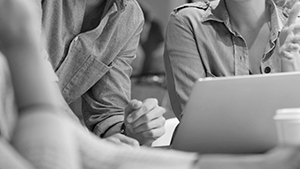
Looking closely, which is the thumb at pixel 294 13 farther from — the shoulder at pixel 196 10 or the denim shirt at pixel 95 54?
the denim shirt at pixel 95 54

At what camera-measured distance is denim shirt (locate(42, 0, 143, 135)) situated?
6.19 feet

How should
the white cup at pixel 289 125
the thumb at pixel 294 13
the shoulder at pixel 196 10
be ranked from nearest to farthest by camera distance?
the white cup at pixel 289 125 < the thumb at pixel 294 13 < the shoulder at pixel 196 10

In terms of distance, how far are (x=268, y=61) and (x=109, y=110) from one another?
619 mm

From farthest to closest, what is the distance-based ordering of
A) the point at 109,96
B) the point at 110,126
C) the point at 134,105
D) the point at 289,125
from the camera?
1. the point at 109,96
2. the point at 110,126
3. the point at 134,105
4. the point at 289,125

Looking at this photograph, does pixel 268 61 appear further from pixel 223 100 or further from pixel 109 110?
pixel 223 100

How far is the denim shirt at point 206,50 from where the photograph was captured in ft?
6.62

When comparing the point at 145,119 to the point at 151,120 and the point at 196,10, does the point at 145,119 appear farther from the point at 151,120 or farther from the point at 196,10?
the point at 196,10

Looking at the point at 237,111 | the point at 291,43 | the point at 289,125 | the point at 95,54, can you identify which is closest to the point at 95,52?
the point at 95,54

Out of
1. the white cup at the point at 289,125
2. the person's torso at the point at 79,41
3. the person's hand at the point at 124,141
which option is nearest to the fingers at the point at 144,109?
the person's hand at the point at 124,141

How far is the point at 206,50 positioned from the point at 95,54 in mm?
424

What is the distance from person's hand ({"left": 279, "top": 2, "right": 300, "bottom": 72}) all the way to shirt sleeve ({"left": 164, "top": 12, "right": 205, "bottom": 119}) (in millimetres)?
333

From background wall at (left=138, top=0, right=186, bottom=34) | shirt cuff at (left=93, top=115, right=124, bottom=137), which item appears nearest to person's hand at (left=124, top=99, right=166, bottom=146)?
shirt cuff at (left=93, top=115, right=124, bottom=137)

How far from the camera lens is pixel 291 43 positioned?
1764mm

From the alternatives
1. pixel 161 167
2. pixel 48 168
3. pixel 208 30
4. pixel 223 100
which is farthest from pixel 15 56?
pixel 208 30
